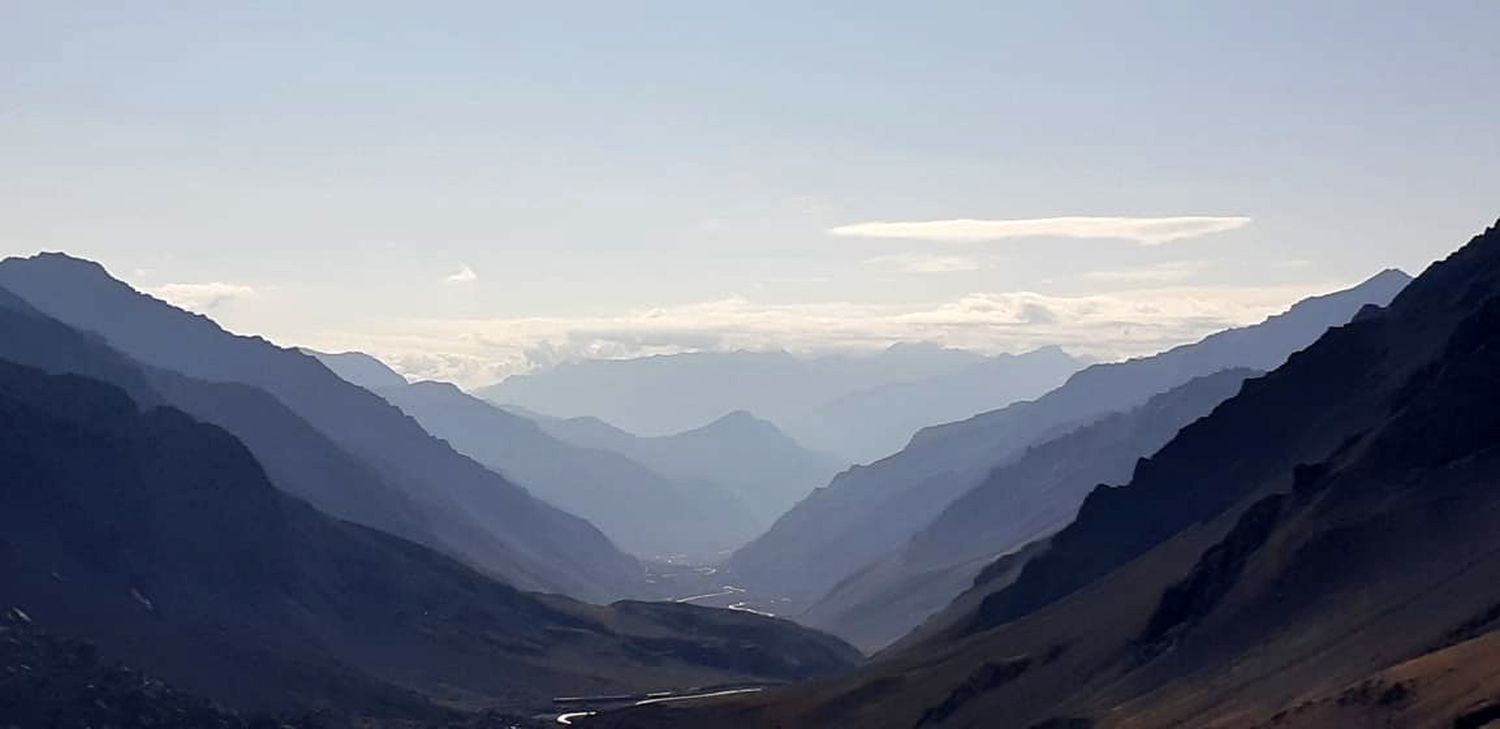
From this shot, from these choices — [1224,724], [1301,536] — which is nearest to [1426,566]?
[1301,536]

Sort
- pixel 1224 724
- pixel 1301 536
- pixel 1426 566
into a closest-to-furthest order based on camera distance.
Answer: pixel 1224 724, pixel 1426 566, pixel 1301 536

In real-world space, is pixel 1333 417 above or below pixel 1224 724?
above

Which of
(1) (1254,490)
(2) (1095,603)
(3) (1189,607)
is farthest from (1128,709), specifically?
(1) (1254,490)

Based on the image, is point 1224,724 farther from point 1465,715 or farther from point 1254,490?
point 1254,490

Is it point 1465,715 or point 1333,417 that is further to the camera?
point 1333,417

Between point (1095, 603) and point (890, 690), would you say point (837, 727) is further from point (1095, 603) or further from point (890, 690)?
point (1095, 603)

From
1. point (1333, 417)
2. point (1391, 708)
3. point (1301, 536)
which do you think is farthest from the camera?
point (1333, 417)
